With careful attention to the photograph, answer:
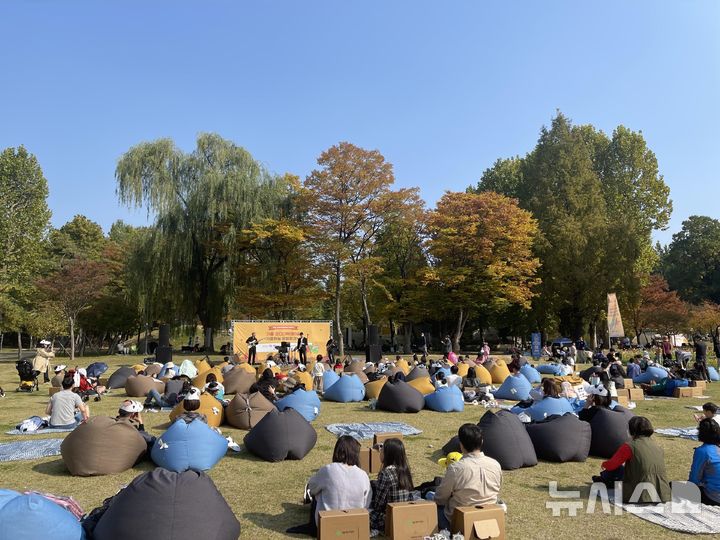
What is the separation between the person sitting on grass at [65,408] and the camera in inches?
379

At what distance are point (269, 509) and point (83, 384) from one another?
10008mm

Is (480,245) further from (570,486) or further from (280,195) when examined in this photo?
(570,486)

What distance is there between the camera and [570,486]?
663 cm

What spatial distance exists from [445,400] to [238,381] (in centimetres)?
584

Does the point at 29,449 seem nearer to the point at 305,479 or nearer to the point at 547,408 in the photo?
the point at 305,479

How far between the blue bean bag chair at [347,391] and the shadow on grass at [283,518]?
7909 millimetres

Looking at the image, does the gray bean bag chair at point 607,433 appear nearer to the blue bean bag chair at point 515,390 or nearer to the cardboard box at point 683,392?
the blue bean bag chair at point 515,390

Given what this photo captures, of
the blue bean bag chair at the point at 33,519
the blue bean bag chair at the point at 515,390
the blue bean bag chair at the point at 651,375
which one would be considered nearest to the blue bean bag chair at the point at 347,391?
the blue bean bag chair at the point at 515,390

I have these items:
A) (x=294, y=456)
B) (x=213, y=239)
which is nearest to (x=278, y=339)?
(x=213, y=239)

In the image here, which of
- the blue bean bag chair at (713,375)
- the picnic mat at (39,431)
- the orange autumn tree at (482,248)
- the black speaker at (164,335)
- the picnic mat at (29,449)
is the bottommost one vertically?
the blue bean bag chair at (713,375)

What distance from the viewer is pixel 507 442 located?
7293mm

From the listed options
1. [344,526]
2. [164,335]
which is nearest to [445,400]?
[344,526]

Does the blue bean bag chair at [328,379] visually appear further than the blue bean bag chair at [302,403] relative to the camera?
Yes

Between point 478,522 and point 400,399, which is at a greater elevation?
point 478,522
